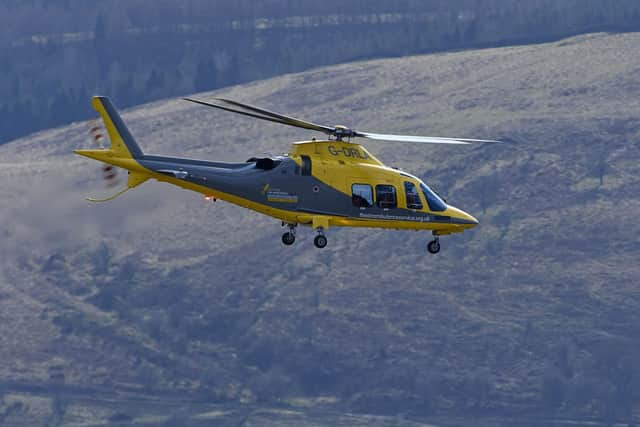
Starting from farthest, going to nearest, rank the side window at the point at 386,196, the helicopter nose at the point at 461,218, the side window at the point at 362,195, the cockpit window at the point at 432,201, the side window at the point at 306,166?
the helicopter nose at the point at 461,218
the cockpit window at the point at 432,201
the side window at the point at 386,196
the side window at the point at 362,195
the side window at the point at 306,166

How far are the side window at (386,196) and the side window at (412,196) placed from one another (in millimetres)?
964

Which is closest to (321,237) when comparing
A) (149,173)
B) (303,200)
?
(303,200)

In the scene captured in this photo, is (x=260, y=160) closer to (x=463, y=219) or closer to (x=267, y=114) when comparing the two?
(x=267, y=114)

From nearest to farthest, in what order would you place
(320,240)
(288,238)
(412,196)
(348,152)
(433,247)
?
(320,240) < (288,238) < (348,152) < (412,196) < (433,247)

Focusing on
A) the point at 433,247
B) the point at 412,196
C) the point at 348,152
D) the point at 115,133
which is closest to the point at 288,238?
the point at 348,152

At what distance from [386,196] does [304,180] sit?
18.8ft

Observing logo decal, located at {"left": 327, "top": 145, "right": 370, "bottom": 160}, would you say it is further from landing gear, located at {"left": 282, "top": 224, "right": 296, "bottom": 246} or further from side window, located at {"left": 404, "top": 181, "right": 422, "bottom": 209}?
landing gear, located at {"left": 282, "top": 224, "right": 296, "bottom": 246}

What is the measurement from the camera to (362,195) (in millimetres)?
115750

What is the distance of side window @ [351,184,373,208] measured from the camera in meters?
116

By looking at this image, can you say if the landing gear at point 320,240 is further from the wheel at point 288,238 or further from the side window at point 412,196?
the side window at point 412,196

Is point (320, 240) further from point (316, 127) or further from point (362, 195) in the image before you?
point (316, 127)

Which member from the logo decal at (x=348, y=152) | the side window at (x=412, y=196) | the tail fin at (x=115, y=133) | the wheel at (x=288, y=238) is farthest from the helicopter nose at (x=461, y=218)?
the tail fin at (x=115, y=133)

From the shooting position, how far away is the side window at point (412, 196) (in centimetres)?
11759

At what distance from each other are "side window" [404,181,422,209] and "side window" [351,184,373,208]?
9.03 feet
